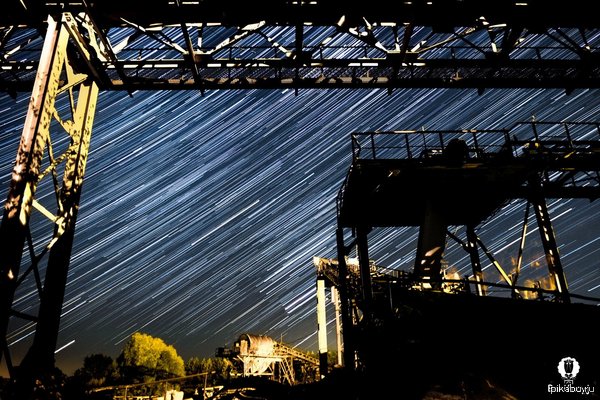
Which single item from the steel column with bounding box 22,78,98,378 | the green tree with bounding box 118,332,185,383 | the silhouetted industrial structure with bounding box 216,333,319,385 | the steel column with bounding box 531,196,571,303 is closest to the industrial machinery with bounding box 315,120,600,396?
the steel column with bounding box 531,196,571,303

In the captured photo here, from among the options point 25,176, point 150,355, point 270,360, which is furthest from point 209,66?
point 150,355

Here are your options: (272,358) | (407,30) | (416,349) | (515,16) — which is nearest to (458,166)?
(515,16)

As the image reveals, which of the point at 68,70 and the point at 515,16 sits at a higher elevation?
the point at 515,16

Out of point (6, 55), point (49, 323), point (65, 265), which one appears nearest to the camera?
point (49, 323)

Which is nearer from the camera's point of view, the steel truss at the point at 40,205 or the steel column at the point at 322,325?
the steel truss at the point at 40,205

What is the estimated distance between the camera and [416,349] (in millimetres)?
6066

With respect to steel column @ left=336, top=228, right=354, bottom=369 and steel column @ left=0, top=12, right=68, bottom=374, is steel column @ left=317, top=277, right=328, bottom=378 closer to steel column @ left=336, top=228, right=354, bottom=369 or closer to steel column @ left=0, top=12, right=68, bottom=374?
steel column @ left=336, top=228, right=354, bottom=369

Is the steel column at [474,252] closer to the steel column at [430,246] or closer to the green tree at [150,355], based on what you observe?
the steel column at [430,246]

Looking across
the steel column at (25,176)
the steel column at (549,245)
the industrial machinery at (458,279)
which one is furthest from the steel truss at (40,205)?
the steel column at (549,245)

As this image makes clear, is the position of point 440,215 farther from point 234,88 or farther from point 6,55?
point 6,55

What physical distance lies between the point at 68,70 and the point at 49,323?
16.2 feet

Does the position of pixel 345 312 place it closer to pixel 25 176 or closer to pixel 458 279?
pixel 458 279

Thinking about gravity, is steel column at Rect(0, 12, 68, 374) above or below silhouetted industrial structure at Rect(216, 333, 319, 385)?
above

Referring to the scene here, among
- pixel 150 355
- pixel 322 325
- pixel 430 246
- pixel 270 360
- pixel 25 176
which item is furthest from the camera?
pixel 150 355
